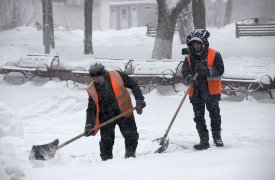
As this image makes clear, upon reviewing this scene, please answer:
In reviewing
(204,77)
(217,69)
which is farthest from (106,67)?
(217,69)

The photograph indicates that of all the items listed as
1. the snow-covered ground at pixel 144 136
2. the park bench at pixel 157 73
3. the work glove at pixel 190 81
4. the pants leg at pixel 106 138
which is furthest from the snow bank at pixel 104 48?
the pants leg at pixel 106 138

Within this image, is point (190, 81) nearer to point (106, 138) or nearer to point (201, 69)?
point (201, 69)

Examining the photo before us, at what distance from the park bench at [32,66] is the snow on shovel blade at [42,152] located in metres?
8.18

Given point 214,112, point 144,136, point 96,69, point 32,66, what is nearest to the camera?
point 96,69

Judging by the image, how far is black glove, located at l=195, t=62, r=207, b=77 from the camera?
252 inches

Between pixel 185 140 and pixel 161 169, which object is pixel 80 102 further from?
pixel 161 169

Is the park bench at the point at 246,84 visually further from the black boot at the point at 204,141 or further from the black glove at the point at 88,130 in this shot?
the black glove at the point at 88,130

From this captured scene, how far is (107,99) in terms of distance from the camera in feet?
19.3

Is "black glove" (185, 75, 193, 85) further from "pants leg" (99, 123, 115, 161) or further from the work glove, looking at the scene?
"pants leg" (99, 123, 115, 161)

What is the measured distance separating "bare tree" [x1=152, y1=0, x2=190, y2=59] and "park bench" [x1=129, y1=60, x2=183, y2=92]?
1.79 meters

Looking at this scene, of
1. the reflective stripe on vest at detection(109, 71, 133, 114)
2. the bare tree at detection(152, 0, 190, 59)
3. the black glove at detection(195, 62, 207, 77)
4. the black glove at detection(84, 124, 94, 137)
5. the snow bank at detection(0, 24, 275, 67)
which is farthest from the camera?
the snow bank at detection(0, 24, 275, 67)

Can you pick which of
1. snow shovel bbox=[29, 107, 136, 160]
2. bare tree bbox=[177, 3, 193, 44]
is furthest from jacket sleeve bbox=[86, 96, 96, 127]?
bare tree bbox=[177, 3, 193, 44]

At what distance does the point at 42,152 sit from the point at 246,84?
644 cm

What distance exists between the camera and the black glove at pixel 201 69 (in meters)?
6.41
